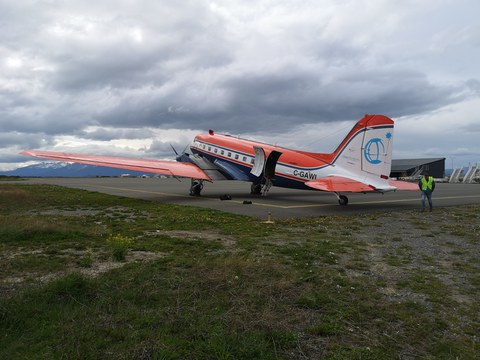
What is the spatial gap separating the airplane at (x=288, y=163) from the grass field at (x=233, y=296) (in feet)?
25.6

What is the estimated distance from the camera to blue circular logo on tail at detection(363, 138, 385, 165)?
18562mm

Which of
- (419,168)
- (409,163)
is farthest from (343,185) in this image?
(409,163)

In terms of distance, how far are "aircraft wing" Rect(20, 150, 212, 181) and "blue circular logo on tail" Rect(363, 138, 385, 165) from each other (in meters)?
11.1

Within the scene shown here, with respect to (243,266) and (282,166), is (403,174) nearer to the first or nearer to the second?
(282,166)

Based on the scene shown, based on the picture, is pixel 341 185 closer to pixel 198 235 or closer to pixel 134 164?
pixel 198 235

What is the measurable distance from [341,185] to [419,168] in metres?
75.2

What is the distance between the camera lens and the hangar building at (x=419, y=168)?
83562 millimetres

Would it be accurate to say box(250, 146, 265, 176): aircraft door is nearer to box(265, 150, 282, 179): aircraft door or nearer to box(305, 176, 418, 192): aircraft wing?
box(265, 150, 282, 179): aircraft door

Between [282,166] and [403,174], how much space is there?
73.7m

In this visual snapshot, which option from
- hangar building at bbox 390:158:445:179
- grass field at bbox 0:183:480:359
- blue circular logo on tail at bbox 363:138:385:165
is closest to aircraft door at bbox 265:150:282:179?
blue circular logo on tail at bbox 363:138:385:165

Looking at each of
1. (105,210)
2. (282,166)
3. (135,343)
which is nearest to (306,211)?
(282,166)

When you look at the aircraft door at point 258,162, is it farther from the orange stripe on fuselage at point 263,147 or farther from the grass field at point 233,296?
the grass field at point 233,296

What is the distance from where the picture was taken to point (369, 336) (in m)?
4.52

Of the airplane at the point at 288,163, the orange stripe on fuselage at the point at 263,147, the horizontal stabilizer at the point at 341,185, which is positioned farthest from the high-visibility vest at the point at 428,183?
the orange stripe on fuselage at the point at 263,147
